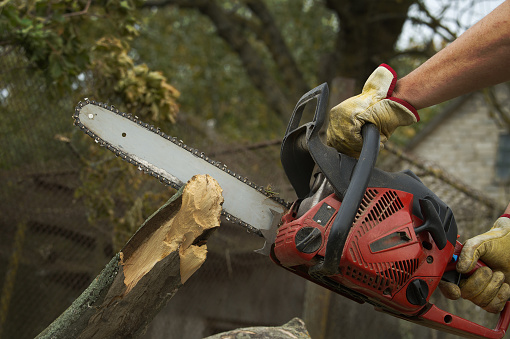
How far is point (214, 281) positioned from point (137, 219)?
793 mm

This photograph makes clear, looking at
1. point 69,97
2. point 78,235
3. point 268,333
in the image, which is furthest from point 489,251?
point 78,235

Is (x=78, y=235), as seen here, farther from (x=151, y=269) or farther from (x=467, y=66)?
(x=467, y=66)

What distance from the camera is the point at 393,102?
2.02m

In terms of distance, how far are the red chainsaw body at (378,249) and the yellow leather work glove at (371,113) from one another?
23 centimetres

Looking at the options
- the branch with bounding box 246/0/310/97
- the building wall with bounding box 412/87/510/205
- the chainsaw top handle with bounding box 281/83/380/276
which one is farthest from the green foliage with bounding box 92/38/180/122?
the building wall with bounding box 412/87/510/205

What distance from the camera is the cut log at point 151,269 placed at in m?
1.79

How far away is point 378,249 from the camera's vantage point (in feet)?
6.26

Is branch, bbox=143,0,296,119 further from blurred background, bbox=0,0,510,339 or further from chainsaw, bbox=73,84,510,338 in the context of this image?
chainsaw, bbox=73,84,510,338

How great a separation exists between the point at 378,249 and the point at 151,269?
788 mm

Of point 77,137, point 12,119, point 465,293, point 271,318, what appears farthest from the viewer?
point 271,318

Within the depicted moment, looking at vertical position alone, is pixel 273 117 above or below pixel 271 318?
above

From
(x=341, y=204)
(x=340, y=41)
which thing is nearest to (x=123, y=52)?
(x=341, y=204)

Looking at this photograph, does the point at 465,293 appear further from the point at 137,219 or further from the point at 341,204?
the point at 137,219

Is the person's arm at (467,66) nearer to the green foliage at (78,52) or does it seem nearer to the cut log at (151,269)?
the cut log at (151,269)
